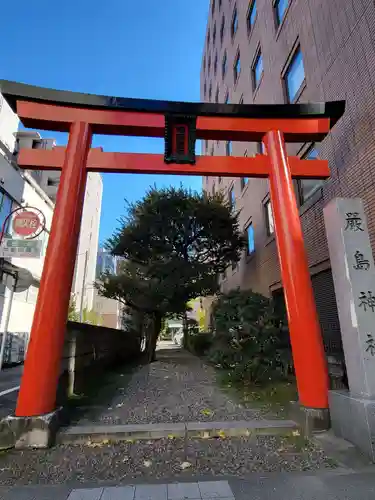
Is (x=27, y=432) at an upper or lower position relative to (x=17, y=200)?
lower

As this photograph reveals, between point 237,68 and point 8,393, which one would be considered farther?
point 237,68

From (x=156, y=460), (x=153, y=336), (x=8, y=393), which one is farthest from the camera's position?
(x=153, y=336)

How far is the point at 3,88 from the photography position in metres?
5.47

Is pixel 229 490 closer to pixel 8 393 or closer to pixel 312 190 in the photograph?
pixel 8 393

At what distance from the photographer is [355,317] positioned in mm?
3980

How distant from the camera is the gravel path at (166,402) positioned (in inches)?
191

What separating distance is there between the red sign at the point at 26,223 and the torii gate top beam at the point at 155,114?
3.13 meters

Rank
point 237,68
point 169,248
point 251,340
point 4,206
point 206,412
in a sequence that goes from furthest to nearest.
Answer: point 237,68
point 4,206
point 169,248
point 251,340
point 206,412

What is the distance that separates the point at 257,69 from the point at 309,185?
8142 millimetres

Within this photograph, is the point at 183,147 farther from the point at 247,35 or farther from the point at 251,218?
the point at 247,35

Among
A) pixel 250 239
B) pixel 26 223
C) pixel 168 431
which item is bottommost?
pixel 168 431

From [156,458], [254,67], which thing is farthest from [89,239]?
[156,458]

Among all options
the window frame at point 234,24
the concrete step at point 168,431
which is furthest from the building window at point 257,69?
the concrete step at point 168,431

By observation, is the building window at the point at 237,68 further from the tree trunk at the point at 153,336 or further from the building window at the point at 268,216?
the tree trunk at the point at 153,336
